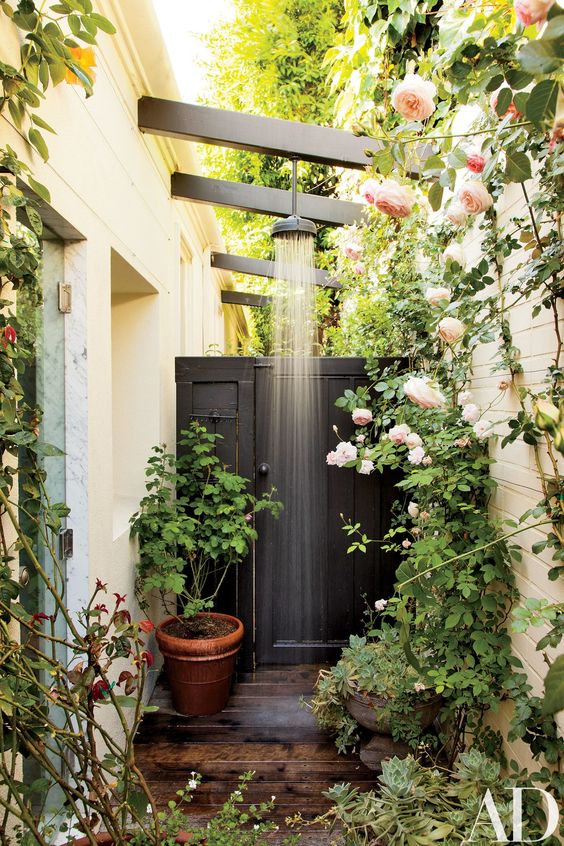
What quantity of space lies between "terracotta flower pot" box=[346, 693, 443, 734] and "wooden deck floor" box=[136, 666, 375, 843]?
0.19 metres

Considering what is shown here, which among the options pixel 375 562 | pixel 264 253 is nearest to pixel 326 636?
pixel 375 562

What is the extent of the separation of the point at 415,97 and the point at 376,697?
2116 mm

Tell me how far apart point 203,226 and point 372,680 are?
4001mm

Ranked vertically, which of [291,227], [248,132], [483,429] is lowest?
[483,429]

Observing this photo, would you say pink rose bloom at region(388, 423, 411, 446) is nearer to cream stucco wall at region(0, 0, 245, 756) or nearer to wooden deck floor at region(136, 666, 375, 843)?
cream stucco wall at region(0, 0, 245, 756)

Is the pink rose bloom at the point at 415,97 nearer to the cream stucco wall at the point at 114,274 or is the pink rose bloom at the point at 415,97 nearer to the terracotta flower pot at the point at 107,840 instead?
the cream stucco wall at the point at 114,274

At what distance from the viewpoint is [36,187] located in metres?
1.37

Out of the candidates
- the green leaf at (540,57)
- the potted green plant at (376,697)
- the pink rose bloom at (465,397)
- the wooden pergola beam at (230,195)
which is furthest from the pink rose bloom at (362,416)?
the green leaf at (540,57)

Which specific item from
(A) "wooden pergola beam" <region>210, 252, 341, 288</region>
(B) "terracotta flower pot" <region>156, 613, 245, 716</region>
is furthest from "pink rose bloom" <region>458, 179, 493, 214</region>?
(A) "wooden pergola beam" <region>210, 252, 341, 288</region>

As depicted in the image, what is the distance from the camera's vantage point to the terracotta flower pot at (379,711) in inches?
91.9

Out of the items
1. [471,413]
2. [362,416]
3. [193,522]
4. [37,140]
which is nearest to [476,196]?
[471,413]

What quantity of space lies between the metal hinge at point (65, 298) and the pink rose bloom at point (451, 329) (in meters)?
1.26

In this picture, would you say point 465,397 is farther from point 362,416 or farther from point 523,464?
point 362,416

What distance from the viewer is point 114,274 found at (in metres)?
2.87
